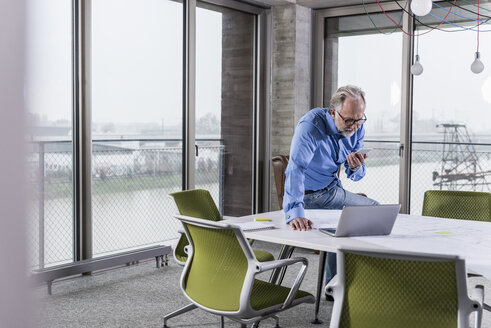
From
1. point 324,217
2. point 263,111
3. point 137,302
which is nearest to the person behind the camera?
point 324,217

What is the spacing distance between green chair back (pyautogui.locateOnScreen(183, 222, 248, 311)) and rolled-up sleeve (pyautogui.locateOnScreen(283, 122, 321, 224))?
67 cm

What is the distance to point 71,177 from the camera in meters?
4.39

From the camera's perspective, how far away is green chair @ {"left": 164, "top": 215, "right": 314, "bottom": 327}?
2.30 metres

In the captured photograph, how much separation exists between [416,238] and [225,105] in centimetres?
362

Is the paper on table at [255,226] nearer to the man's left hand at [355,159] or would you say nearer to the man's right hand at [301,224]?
the man's right hand at [301,224]

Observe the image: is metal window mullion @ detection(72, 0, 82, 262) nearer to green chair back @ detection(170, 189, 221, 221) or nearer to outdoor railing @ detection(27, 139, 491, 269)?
outdoor railing @ detection(27, 139, 491, 269)

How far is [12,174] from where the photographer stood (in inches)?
13.6

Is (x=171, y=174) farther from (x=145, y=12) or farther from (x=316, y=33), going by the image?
(x=316, y=33)

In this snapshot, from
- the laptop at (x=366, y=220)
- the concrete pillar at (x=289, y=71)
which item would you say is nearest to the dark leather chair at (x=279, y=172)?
the concrete pillar at (x=289, y=71)

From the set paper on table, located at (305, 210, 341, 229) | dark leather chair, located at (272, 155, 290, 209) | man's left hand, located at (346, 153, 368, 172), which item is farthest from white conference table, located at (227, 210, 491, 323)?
dark leather chair, located at (272, 155, 290, 209)

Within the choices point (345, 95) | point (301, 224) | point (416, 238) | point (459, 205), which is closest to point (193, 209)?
point (301, 224)

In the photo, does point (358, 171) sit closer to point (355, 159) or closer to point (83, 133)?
point (355, 159)

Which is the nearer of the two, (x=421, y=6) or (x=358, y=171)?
(x=421, y=6)

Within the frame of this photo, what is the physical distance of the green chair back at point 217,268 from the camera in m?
2.34
